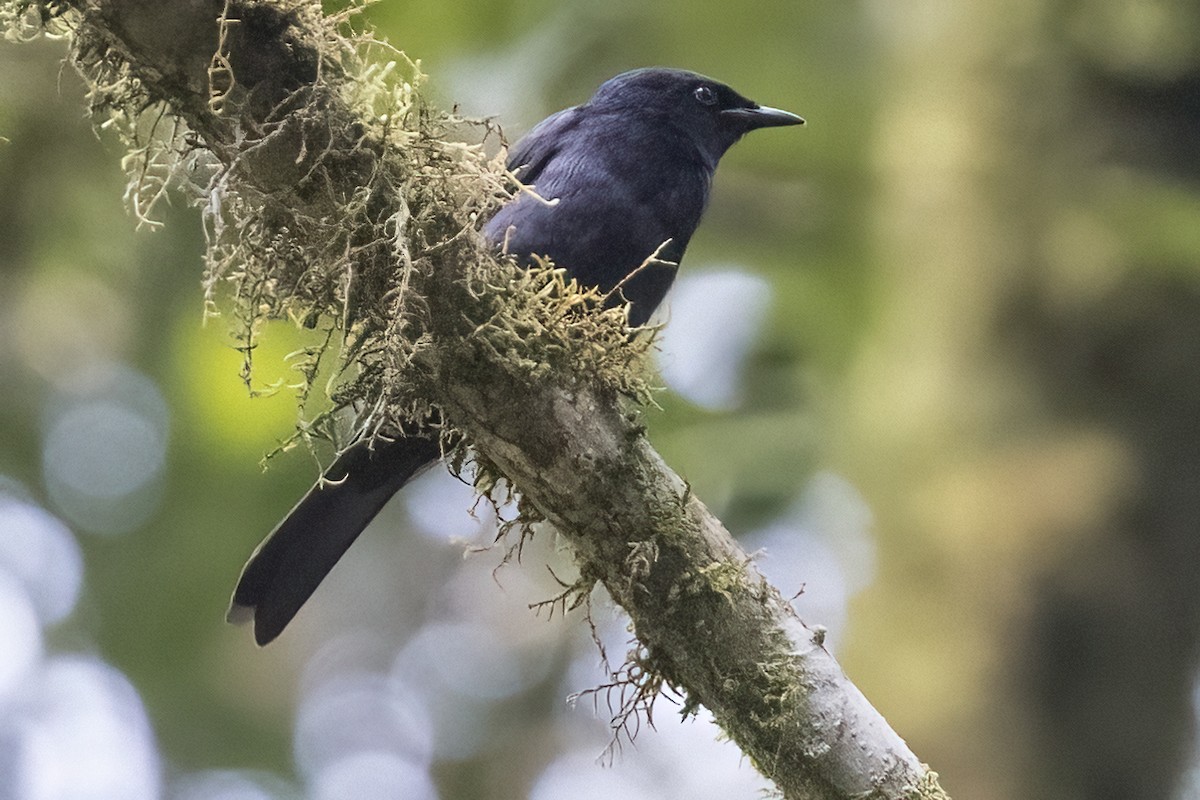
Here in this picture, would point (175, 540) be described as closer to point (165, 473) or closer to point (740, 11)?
point (165, 473)

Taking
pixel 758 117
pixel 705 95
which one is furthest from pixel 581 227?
pixel 758 117

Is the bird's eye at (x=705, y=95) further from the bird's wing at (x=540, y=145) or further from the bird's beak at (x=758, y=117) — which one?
the bird's wing at (x=540, y=145)

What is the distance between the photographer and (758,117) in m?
3.69

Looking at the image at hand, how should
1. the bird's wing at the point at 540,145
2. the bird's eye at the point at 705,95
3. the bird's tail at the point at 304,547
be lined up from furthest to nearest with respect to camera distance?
the bird's eye at the point at 705,95, the bird's wing at the point at 540,145, the bird's tail at the point at 304,547

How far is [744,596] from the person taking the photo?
221 cm

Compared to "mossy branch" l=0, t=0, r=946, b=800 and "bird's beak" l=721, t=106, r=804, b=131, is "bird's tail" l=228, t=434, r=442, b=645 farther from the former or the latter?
"bird's beak" l=721, t=106, r=804, b=131

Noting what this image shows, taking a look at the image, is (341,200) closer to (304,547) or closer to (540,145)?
(304,547)

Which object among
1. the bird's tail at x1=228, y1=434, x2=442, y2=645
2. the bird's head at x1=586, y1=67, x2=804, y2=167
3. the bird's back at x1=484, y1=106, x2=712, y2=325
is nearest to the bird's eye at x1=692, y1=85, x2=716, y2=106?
the bird's head at x1=586, y1=67, x2=804, y2=167

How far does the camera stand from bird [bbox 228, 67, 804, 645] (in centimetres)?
281

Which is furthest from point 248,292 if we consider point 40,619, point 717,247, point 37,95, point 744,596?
point 40,619

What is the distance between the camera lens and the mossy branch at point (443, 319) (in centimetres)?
195

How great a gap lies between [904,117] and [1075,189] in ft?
2.25

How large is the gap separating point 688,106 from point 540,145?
460mm

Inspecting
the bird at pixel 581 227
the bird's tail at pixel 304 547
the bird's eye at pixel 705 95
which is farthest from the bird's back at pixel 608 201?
the bird's tail at pixel 304 547
